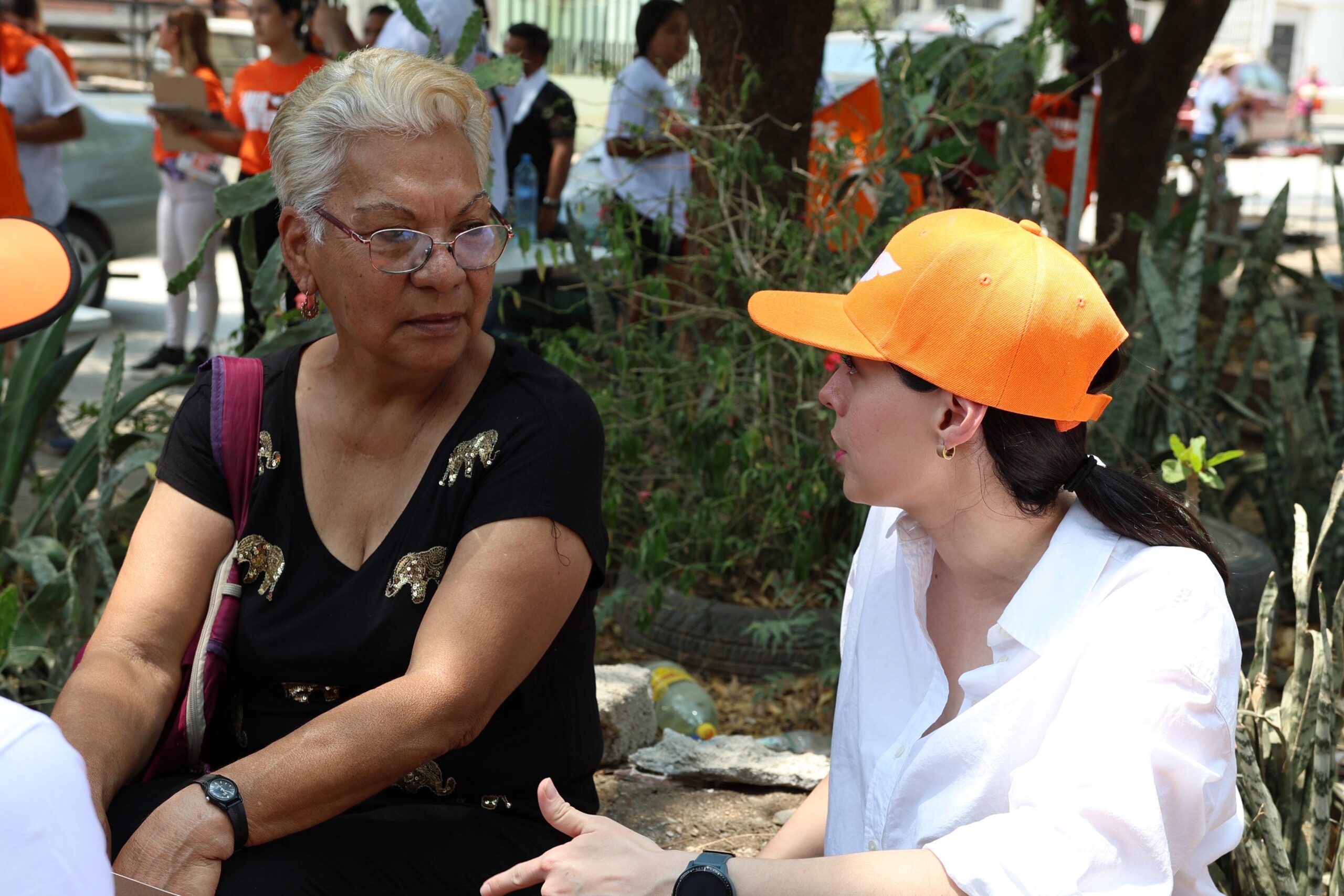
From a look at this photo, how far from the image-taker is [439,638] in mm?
1790

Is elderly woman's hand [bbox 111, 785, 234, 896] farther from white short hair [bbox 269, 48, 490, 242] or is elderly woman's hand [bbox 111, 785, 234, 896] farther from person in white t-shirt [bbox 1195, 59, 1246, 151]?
person in white t-shirt [bbox 1195, 59, 1246, 151]

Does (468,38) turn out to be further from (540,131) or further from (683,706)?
(540,131)


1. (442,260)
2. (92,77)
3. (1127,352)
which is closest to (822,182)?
(1127,352)

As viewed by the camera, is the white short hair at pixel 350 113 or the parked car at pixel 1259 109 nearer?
the white short hair at pixel 350 113

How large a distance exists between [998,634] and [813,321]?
1.45 ft

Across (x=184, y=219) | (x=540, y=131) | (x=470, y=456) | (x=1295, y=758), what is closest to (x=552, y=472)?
(x=470, y=456)

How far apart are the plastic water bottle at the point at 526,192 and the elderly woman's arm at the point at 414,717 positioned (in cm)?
399

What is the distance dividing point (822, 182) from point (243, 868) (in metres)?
2.74

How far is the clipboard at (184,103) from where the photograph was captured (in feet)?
18.2

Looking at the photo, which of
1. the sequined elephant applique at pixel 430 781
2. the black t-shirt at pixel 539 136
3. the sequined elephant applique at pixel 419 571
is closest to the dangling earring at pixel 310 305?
the sequined elephant applique at pixel 419 571

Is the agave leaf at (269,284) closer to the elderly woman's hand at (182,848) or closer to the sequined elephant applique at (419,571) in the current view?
the sequined elephant applique at (419,571)

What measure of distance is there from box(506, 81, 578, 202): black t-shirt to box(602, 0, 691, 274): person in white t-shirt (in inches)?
36.5

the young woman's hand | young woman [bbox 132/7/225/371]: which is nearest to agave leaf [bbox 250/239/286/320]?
the young woman's hand

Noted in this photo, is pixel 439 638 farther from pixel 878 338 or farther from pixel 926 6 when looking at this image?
pixel 926 6
